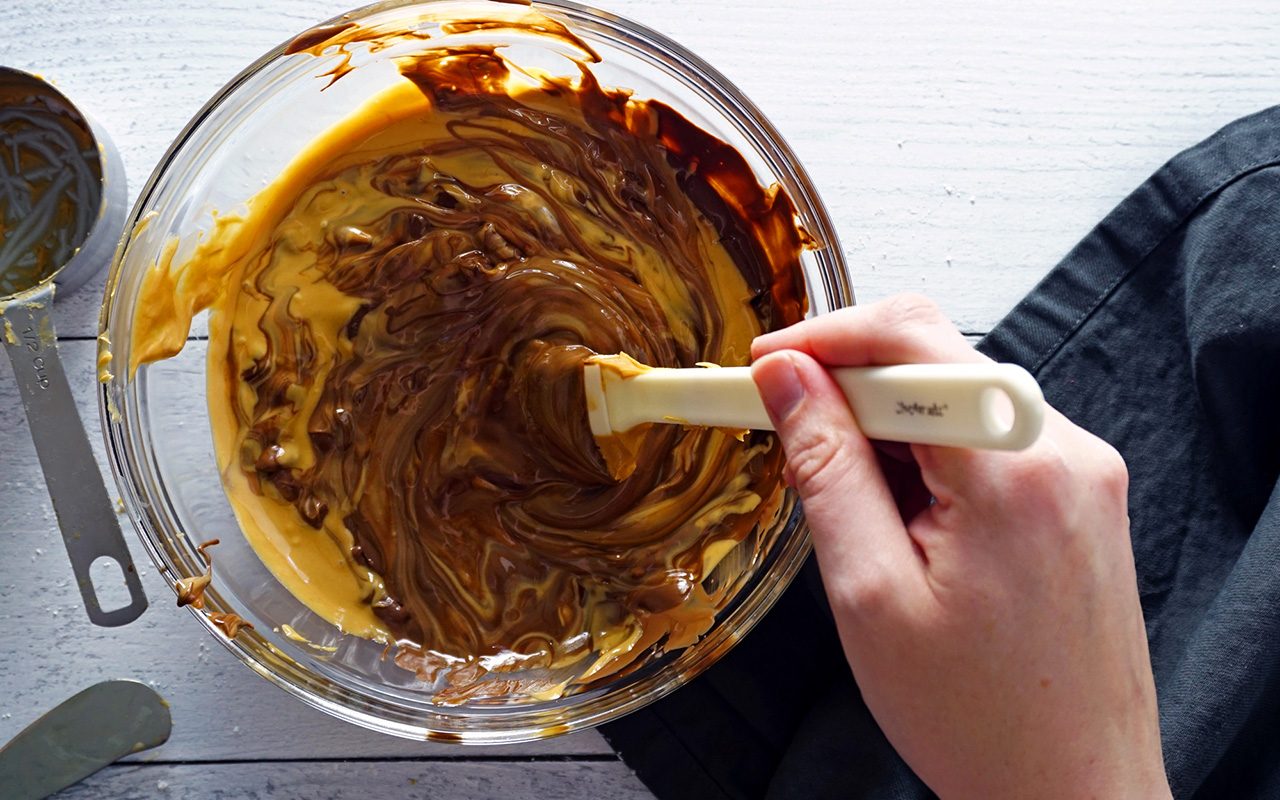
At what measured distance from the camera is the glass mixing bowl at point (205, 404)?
4.14 feet

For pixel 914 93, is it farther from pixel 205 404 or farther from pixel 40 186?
pixel 40 186

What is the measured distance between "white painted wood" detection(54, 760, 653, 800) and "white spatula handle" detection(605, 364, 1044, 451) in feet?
1.82

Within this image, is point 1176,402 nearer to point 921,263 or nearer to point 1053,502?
point 921,263

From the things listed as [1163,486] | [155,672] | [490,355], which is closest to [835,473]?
[490,355]

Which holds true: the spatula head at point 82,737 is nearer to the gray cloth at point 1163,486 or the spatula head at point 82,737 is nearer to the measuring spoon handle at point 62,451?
the measuring spoon handle at point 62,451

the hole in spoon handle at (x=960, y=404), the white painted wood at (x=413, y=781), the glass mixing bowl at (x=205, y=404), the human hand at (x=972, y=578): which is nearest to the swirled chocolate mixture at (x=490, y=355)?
the glass mixing bowl at (x=205, y=404)

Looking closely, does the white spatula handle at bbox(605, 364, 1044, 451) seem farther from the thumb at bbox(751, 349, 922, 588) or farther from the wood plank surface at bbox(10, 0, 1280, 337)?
the wood plank surface at bbox(10, 0, 1280, 337)

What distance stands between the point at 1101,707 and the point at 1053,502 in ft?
0.80

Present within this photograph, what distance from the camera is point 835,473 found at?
0.92m

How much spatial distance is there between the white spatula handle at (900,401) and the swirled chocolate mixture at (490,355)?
21cm

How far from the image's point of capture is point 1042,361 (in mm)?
1392

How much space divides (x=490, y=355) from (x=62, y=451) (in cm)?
60

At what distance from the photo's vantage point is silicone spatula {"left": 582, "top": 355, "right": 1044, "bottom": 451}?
0.69 metres

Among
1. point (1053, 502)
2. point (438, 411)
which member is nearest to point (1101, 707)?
point (1053, 502)
